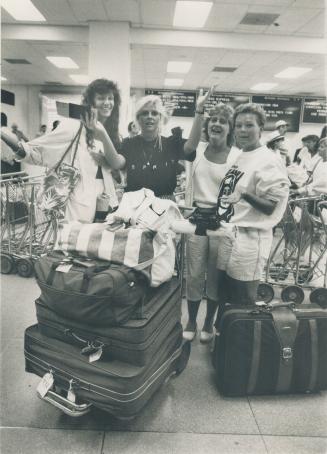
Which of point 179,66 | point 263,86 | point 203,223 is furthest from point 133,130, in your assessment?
point 263,86

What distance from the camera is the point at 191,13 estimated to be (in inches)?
246

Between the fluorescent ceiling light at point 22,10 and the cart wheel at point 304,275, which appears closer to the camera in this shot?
the cart wheel at point 304,275

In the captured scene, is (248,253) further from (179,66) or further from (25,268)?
(179,66)

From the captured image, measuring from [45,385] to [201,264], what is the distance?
1.14 m

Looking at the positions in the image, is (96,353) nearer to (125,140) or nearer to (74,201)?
(74,201)

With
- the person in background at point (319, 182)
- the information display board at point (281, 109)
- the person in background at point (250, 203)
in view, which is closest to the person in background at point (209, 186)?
the person in background at point (250, 203)

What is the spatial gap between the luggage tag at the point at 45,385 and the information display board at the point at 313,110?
43.3 feet

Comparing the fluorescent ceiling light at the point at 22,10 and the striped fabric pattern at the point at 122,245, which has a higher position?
the fluorescent ceiling light at the point at 22,10

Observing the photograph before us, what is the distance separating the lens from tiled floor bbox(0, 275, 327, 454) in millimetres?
1567

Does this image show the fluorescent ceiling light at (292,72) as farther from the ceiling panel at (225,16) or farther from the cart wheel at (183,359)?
the cart wheel at (183,359)

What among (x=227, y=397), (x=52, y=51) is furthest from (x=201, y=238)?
(x=52, y=51)

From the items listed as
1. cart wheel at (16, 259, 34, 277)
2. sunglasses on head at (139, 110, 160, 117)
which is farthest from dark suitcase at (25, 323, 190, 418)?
cart wheel at (16, 259, 34, 277)

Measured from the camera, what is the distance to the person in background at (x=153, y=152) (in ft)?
6.51

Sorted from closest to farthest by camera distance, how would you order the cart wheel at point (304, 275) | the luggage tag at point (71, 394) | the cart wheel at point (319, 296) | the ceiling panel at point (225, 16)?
1. the luggage tag at point (71, 394)
2. the cart wheel at point (319, 296)
3. the cart wheel at point (304, 275)
4. the ceiling panel at point (225, 16)
